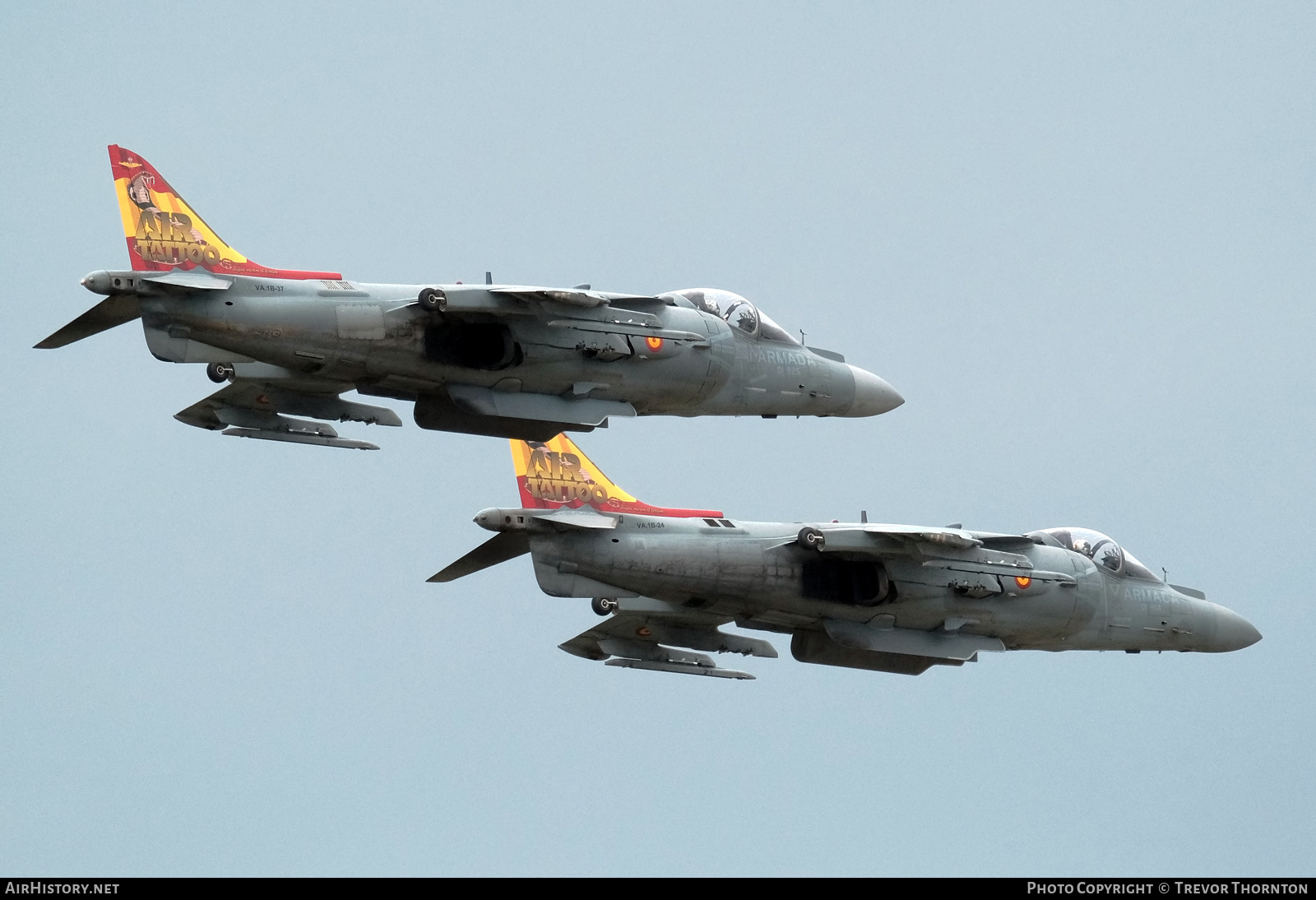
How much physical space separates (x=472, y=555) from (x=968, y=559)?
876 centimetres

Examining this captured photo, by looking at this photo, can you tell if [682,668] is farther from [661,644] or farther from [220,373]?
[220,373]

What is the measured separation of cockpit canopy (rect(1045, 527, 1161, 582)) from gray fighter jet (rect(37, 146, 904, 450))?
524 cm

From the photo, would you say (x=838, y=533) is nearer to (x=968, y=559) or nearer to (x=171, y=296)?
(x=968, y=559)

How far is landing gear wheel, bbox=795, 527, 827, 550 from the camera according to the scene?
43.8 meters

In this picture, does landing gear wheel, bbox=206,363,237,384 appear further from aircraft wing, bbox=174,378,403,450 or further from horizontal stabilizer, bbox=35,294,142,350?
horizontal stabilizer, bbox=35,294,142,350

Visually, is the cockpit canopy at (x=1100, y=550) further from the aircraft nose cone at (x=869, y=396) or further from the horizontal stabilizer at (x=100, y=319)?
the horizontal stabilizer at (x=100, y=319)

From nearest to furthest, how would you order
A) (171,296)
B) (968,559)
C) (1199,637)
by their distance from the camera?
(171,296) < (968,559) < (1199,637)

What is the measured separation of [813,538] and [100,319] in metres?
12.5

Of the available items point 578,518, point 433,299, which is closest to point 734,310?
point 578,518

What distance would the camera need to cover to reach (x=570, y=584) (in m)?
43.8

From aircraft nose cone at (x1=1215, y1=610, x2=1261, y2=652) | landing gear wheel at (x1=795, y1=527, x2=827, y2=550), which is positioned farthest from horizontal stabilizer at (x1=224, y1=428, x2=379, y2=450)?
aircraft nose cone at (x1=1215, y1=610, x2=1261, y2=652)

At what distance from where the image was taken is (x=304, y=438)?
51562mm
